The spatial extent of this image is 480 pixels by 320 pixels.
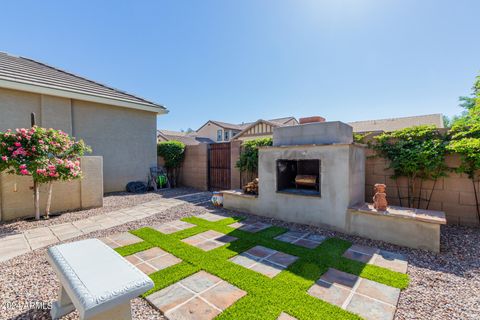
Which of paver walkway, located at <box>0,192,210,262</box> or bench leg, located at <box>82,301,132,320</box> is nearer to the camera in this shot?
bench leg, located at <box>82,301,132,320</box>

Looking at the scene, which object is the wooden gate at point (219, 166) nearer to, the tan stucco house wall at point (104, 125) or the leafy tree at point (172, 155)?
the leafy tree at point (172, 155)

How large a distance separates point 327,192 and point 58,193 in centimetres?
770

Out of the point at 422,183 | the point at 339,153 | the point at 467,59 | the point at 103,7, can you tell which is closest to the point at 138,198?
the point at 103,7

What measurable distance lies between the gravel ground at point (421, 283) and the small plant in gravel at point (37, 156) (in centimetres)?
242

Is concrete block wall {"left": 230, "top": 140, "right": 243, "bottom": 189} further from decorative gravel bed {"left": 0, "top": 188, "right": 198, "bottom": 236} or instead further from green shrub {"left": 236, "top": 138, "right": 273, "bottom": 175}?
decorative gravel bed {"left": 0, "top": 188, "right": 198, "bottom": 236}

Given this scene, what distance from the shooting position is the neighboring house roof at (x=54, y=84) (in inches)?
295

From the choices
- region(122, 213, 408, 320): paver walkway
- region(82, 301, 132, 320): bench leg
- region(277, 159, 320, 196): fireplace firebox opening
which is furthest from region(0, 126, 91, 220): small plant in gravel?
region(277, 159, 320, 196): fireplace firebox opening

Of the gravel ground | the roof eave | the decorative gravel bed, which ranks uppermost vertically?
the roof eave

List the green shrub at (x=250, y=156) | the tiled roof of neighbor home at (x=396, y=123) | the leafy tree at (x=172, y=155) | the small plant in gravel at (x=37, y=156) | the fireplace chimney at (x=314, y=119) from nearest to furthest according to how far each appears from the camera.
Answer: the small plant in gravel at (x=37, y=156) < the fireplace chimney at (x=314, y=119) < the green shrub at (x=250, y=156) < the leafy tree at (x=172, y=155) < the tiled roof of neighbor home at (x=396, y=123)

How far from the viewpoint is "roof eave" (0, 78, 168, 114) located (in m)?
7.29

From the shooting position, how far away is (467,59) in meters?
7.21

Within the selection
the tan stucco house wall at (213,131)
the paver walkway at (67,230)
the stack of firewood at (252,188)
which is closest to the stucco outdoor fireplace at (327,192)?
the stack of firewood at (252,188)

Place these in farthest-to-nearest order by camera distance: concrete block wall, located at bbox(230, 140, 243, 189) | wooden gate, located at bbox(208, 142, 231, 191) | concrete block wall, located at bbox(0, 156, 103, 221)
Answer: wooden gate, located at bbox(208, 142, 231, 191) < concrete block wall, located at bbox(230, 140, 243, 189) < concrete block wall, located at bbox(0, 156, 103, 221)

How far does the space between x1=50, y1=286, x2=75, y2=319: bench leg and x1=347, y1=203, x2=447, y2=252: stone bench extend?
4854 millimetres
